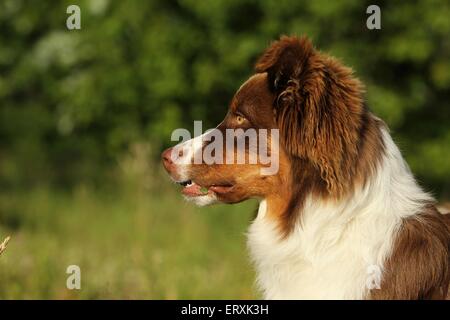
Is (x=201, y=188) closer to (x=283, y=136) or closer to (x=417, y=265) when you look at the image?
(x=283, y=136)

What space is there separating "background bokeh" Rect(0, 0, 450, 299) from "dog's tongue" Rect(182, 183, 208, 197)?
4803mm

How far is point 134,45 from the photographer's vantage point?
1383cm

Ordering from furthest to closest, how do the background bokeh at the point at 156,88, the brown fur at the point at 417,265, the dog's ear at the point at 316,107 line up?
the background bokeh at the point at 156,88
the dog's ear at the point at 316,107
the brown fur at the point at 417,265

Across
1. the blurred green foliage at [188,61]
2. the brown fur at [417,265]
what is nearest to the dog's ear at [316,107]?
the brown fur at [417,265]

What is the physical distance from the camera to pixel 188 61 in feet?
44.5

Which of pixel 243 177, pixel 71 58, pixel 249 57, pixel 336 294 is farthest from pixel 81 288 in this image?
pixel 71 58

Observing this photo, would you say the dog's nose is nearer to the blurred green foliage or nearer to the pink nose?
the pink nose

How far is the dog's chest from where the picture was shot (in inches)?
167

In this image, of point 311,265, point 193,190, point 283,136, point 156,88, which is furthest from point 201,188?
point 156,88

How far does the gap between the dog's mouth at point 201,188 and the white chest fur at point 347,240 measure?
457mm

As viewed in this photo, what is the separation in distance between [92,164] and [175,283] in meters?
8.77

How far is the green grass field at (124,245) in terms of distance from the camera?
287 inches

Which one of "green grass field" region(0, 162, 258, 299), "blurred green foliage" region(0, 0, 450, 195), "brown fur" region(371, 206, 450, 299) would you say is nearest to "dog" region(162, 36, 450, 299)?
"brown fur" region(371, 206, 450, 299)

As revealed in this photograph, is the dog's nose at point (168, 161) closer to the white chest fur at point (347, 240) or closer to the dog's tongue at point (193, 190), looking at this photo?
the dog's tongue at point (193, 190)
